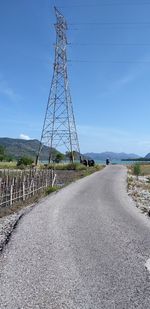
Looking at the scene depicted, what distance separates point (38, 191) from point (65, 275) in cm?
2390

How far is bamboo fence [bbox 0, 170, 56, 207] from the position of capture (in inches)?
970

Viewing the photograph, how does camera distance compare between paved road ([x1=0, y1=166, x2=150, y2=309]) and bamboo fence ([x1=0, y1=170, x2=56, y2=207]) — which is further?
bamboo fence ([x1=0, y1=170, x2=56, y2=207])

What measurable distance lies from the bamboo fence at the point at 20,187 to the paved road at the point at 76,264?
24.2ft

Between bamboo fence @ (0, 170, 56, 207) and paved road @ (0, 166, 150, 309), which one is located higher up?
bamboo fence @ (0, 170, 56, 207)

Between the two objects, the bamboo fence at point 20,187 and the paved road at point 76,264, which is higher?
the bamboo fence at point 20,187

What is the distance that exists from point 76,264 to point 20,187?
18758 millimetres

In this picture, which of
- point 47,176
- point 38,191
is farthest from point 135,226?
point 47,176

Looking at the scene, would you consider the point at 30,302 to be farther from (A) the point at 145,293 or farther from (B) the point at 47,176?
(B) the point at 47,176

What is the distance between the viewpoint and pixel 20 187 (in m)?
28.2

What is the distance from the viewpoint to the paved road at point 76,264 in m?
7.41

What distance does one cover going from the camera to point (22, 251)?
11.1m

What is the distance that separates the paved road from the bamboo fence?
24.2 ft

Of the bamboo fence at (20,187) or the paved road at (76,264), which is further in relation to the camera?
the bamboo fence at (20,187)

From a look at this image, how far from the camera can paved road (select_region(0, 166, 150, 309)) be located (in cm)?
741
